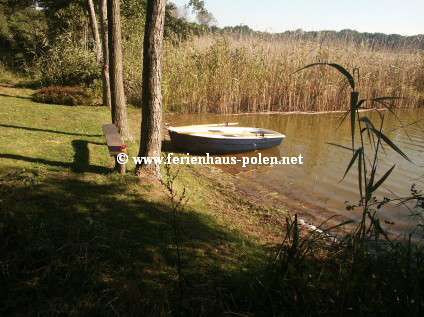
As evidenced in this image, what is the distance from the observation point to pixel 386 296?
234 cm

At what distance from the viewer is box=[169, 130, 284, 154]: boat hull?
8484 millimetres

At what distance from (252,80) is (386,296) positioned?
12.0 m

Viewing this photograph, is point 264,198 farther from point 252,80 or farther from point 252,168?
point 252,80

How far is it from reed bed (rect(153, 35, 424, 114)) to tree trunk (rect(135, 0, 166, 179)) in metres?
7.85

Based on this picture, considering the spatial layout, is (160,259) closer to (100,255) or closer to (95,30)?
(100,255)

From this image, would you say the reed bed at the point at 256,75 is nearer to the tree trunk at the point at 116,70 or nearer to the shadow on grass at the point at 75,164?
the tree trunk at the point at 116,70

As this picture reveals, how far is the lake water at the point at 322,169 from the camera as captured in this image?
6.24m

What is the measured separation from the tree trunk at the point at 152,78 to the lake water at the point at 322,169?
2861 mm

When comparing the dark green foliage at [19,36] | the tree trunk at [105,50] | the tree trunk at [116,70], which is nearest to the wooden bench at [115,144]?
the tree trunk at [116,70]

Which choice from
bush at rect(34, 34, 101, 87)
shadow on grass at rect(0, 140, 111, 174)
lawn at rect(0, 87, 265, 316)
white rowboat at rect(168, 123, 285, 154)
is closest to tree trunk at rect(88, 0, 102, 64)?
bush at rect(34, 34, 101, 87)

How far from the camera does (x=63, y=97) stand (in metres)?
11.1

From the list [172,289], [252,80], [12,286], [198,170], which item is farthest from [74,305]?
[252,80]

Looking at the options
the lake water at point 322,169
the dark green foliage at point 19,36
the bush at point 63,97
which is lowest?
the lake water at point 322,169

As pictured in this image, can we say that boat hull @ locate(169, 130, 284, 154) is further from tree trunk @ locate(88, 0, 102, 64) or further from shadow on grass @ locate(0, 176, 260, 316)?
tree trunk @ locate(88, 0, 102, 64)
